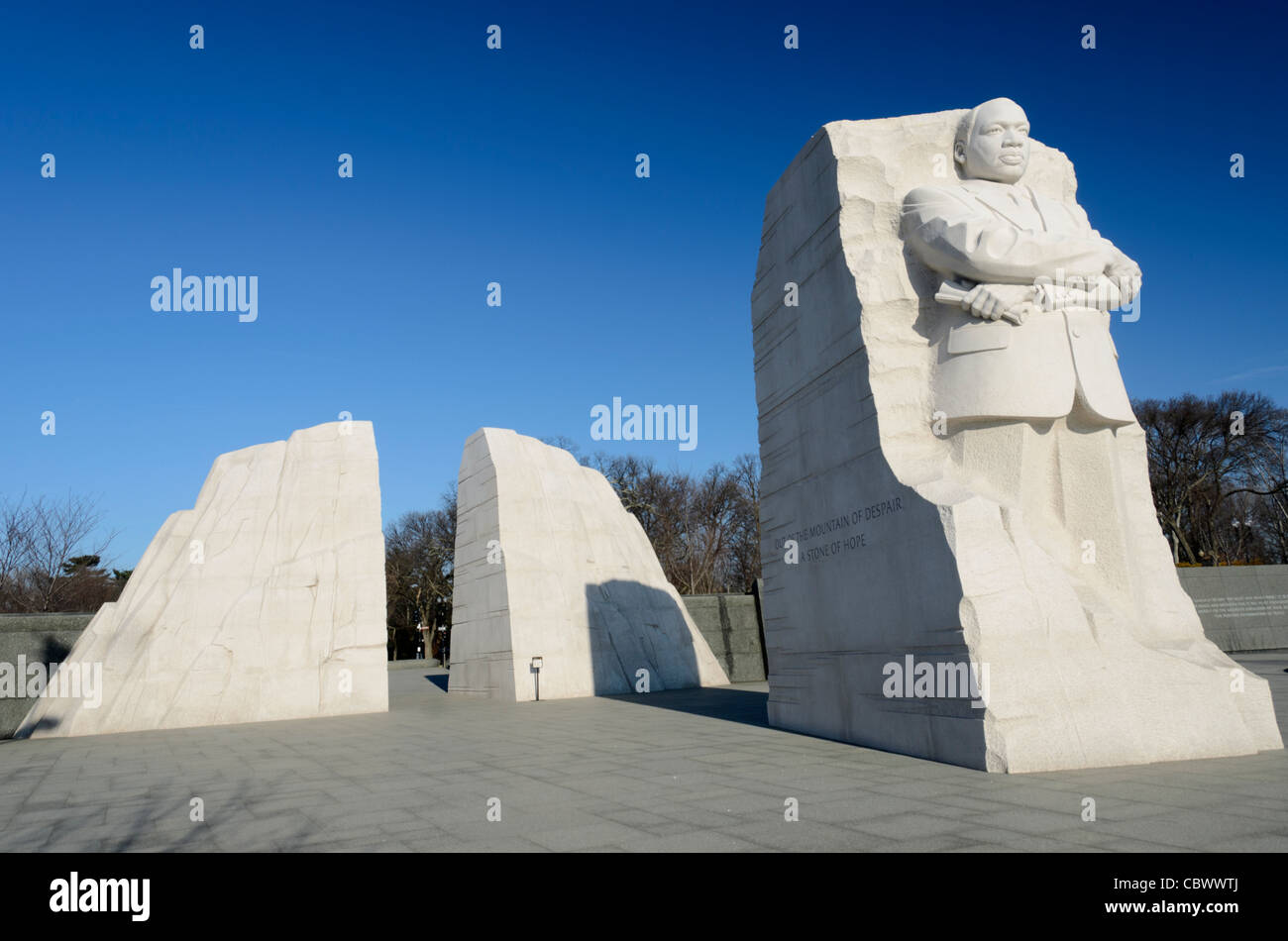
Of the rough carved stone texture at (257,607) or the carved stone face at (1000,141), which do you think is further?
the rough carved stone texture at (257,607)

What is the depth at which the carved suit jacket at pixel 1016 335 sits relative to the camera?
20.1 feet

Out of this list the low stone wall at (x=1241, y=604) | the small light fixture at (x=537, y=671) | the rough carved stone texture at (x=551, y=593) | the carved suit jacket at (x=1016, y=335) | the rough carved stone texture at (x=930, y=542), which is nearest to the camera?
the rough carved stone texture at (x=930, y=542)

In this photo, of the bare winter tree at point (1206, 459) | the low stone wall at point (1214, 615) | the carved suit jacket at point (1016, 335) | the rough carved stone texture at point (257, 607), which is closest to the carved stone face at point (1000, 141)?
the carved suit jacket at point (1016, 335)

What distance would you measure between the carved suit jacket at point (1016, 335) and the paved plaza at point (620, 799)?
8.07 feet

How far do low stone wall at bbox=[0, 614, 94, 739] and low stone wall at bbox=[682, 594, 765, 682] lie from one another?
10416mm

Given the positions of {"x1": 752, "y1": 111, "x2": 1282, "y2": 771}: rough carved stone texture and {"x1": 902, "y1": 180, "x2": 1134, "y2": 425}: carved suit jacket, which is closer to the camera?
{"x1": 752, "y1": 111, "x2": 1282, "y2": 771}: rough carved stone texture

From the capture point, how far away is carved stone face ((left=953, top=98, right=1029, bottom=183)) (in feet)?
22.1

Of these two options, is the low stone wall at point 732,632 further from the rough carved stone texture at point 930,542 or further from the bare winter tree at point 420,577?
the bare winter tree at point 420,577

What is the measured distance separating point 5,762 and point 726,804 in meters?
7.05

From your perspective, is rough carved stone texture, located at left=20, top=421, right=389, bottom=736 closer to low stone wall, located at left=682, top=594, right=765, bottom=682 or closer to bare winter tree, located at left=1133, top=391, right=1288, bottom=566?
low stone wall, located at left=682, top=594, right=765, bottom=682

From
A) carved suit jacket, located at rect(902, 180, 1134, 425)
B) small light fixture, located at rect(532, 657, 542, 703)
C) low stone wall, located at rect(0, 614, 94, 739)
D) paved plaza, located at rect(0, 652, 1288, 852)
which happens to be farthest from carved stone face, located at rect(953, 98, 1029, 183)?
low stone wall, located at rect(0, 614, 94, 739)

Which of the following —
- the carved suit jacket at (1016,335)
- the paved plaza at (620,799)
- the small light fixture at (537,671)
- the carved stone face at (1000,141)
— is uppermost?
the carved stone face at (1000,141)

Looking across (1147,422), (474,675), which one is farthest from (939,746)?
(1147,422)

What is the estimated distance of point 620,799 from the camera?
188 inches
